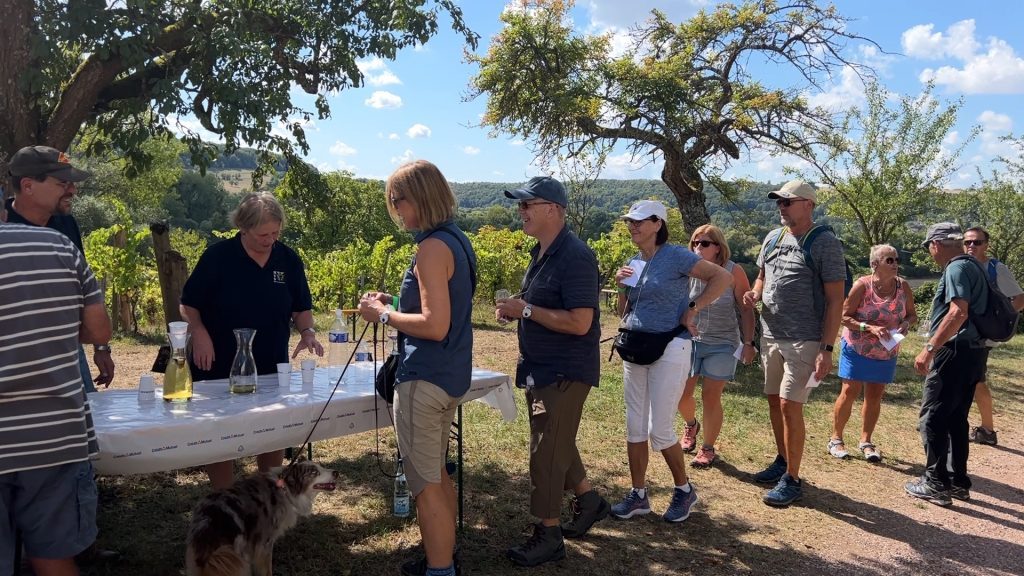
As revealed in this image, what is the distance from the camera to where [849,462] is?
210 inches

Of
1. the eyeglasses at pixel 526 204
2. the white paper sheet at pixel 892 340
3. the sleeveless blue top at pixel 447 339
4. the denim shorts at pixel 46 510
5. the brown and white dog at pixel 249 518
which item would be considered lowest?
the brown and white dog at pixel 249 518

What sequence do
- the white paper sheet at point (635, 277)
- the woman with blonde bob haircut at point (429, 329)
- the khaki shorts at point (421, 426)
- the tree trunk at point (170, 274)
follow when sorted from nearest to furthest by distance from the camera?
the woman with blonde bob haircut at point (429, 329), the khaki shorts at point (421, 426), the white paper sheet at point (635, 277), the tree trunk at point (170, 274)

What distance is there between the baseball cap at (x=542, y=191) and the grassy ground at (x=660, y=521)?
180 cm

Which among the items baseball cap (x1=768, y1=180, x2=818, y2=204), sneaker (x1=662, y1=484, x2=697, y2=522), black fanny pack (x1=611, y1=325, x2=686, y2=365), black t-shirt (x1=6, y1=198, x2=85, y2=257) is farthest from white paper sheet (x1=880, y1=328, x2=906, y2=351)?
black t-shirt (x1=6, y1=198, x2=85, y2=257)

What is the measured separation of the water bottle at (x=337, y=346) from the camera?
11.5 ft

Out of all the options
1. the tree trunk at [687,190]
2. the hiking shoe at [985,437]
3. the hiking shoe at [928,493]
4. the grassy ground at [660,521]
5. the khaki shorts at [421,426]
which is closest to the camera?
the khaki shorts at [421,426]

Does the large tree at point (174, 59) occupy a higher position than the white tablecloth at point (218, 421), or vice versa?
the large tree at point (174, 59)

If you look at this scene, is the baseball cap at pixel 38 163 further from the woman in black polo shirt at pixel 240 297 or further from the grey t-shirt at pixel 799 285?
the grey t-shirt at pixel 799 285

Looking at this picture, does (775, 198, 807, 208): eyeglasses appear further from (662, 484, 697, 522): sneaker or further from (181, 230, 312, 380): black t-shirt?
(181, 230, 312, 380): black t-shirt

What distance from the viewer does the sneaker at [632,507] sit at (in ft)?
13.2

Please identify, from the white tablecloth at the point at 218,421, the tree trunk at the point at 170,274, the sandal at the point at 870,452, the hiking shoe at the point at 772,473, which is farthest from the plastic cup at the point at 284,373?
the sandal at the point at 870,452

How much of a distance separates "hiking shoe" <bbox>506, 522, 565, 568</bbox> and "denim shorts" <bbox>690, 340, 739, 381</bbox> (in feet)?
6.93

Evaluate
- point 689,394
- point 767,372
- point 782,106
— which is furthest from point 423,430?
point 782,106

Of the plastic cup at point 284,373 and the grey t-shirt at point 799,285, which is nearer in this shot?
the plastic cup at point 284,373
